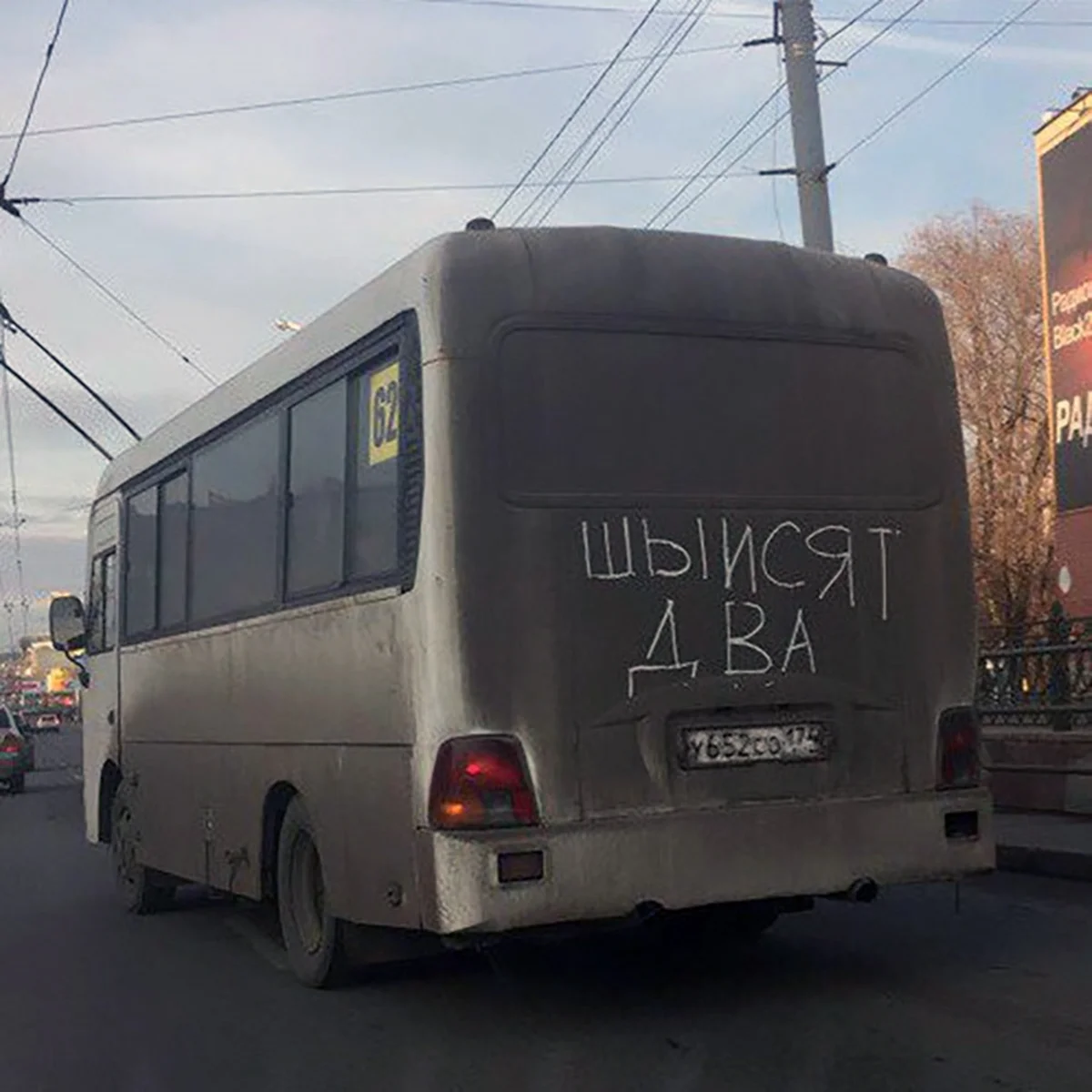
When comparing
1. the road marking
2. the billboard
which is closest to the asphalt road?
the road marking

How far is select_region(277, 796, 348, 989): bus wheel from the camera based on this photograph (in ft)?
24.3

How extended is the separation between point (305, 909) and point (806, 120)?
1004cm

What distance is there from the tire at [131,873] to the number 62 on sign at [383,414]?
4973mm

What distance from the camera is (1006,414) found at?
37.4m

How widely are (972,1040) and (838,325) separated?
115 inches

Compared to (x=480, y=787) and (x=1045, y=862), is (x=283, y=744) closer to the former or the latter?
(x=480, y=787)

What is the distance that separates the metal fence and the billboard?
1304 centimetres

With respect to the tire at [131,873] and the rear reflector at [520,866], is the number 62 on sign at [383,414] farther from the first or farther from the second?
the tire at [131,873]

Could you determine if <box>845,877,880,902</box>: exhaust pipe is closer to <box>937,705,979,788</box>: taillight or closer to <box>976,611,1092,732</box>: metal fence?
<box>937,705,979,788</box>: taillight

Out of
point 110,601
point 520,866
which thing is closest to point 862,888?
point 520,866

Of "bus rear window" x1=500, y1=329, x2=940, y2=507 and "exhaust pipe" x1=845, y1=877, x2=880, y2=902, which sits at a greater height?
"bus rear window" x1=500, y1=329, x2=940, y2=507

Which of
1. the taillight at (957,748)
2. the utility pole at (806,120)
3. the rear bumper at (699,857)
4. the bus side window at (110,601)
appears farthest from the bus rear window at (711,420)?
the utility pole at (806,120)

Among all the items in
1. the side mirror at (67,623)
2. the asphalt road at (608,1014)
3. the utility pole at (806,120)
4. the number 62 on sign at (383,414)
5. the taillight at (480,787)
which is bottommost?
the asphalt road at (608,1014)

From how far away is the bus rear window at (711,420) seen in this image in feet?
20.8
